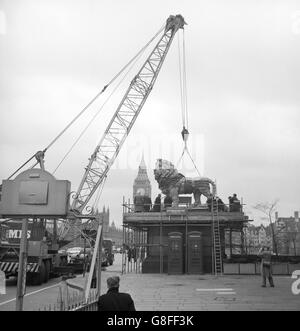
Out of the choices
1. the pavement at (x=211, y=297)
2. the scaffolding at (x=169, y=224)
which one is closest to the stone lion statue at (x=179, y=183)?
the scaffolding at (x=169, y=224)

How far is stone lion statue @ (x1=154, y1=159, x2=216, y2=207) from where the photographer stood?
89.8 ft

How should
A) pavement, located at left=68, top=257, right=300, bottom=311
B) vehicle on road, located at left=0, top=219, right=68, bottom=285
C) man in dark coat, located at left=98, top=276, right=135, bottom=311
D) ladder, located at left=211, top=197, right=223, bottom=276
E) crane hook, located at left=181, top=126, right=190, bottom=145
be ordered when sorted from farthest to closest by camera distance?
crane hook, located at left=181, top=126, right=190, bottom=145 → ladder, located at left=211, top=197, right=223, bottom=276 → vehicle on road, located at left=0, top=219, right=68, bottom=285 → pavement, located at left=68, top=257, right=300, bottom=311 → man in dark coat, located at left=98, top=276, right=135, bottom=311

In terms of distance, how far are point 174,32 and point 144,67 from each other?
376cm

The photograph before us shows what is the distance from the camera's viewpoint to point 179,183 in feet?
90.8

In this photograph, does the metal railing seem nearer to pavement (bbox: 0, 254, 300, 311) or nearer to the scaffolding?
the scaffolding

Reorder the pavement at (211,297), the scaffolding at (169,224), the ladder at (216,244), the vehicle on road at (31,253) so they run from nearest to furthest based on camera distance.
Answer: the pavement at (211,297)
the vehicle on road at (31,253)
the ladder at (216,244)
the scaffolding at (169,224)

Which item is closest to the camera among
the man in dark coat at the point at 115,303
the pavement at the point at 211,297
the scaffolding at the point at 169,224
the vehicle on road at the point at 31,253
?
Answer: the man in dark coat at the point at 115,303

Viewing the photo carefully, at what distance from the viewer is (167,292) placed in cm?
1487

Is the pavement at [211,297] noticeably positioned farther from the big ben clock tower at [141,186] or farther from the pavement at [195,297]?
the big ben clock tower at [141,186]

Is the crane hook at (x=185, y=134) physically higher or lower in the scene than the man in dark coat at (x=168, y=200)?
higher

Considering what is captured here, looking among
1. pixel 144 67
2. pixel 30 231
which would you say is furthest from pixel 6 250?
pixel 144 67

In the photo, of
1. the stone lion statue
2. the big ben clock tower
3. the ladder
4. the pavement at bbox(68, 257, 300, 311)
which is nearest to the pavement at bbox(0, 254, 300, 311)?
the pavement at bbox(68, 257, 300, 311)

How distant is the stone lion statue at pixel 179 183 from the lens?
27359 mm
